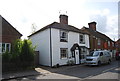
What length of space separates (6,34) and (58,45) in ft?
23.8

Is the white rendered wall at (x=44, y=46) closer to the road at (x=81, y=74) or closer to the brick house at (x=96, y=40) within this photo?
the road at (x=81, y=74)

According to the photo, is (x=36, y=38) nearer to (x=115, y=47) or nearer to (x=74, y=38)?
(x=74, y=38)

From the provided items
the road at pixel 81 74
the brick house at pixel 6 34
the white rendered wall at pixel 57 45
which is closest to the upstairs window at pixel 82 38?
the white rendered wall at pixel 57 45

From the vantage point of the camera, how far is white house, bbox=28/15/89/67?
708 inches

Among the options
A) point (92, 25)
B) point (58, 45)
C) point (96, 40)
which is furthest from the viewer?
Result: point (92, 25)

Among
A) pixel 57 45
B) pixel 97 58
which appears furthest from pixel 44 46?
pixel 97 58

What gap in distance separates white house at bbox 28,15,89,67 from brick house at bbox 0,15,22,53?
11.7 feet

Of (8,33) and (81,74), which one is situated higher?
(8,33)

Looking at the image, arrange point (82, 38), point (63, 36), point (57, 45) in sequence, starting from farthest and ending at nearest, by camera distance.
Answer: point (82, 38), point (63, 36), point (57, 45)

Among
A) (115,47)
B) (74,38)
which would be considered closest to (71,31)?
(74,38)

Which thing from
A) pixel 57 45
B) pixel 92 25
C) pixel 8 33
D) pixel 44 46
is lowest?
pixel 44 46

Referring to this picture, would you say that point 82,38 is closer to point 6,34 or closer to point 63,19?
point 63,19

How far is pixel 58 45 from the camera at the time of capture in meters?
18.7

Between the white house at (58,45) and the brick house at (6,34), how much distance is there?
3.55 meters
